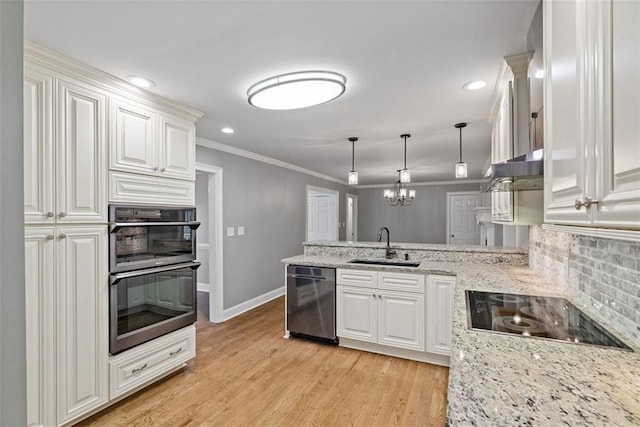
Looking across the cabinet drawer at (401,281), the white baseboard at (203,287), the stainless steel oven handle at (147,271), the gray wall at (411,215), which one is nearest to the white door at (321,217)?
the gray wall at (411,215)

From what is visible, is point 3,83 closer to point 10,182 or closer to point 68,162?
point 10,182

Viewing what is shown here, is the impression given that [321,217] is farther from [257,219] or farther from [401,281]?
[401,281]

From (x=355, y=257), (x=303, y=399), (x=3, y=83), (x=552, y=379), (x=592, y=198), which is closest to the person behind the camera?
(x=3, y=83)

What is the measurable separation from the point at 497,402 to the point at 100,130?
8.09ft

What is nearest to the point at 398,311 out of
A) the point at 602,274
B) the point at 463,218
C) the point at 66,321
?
the point at 602,274

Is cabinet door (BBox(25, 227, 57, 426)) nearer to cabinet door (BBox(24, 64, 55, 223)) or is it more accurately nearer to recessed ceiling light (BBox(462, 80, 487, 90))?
cabinet door (BBox(24, 64, 55, 223))

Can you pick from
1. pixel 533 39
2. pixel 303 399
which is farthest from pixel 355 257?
pixel 533 39

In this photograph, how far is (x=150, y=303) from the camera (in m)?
2.33

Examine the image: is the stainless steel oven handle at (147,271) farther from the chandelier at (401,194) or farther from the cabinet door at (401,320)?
the chandelier at (401,194)

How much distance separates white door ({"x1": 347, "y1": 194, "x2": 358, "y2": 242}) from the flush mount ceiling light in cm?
604

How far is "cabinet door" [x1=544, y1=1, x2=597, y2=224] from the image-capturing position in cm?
78

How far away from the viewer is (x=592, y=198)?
729mm

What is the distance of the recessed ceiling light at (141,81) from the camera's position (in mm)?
2072

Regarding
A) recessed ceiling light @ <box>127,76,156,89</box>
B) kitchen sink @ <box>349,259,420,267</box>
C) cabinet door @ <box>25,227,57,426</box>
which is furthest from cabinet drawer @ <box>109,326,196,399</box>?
recessed ceiling light @ <box>127,76,156,89</box>
